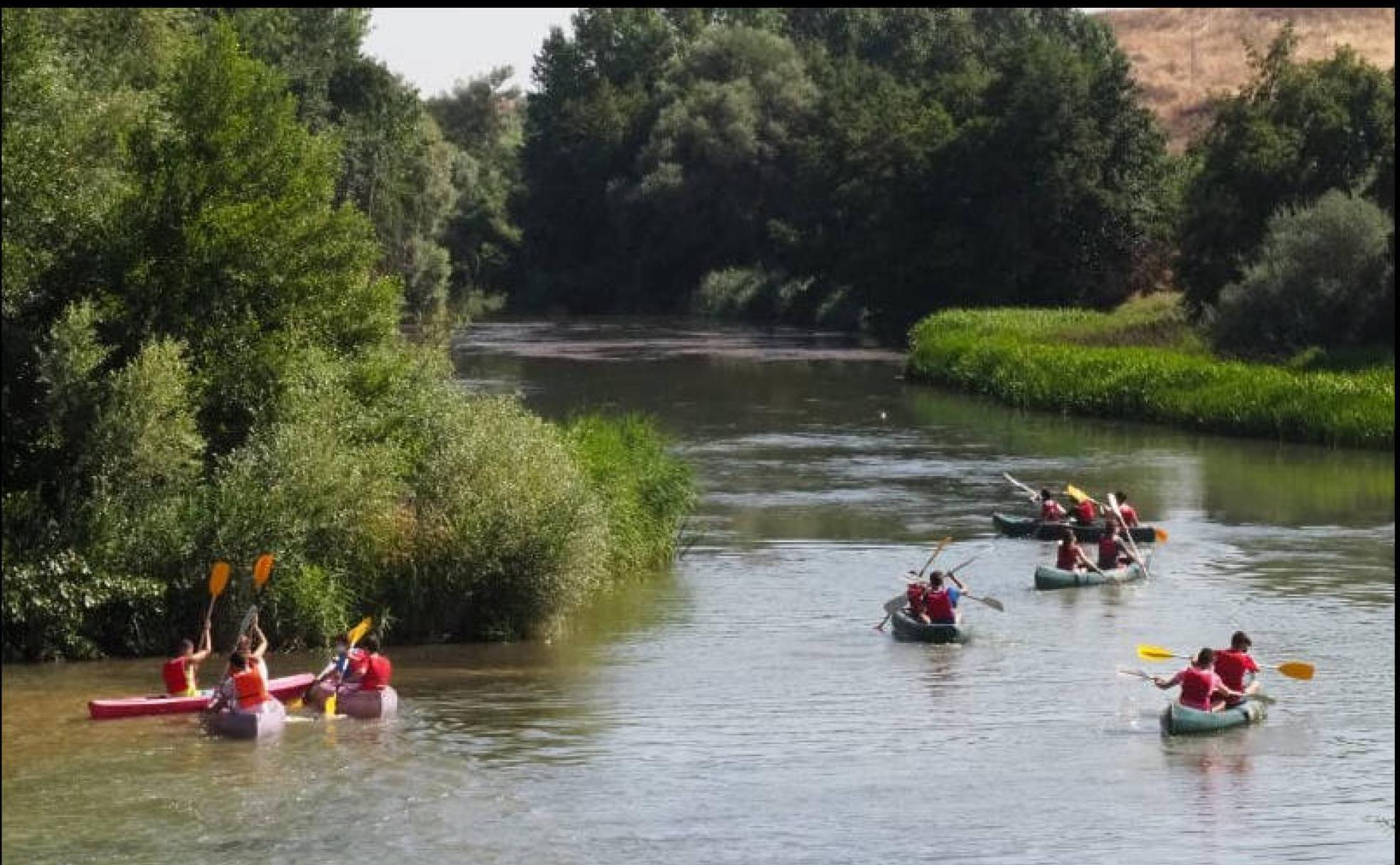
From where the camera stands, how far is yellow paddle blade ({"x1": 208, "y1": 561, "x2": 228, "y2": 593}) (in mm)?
23422

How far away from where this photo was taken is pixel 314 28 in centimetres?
7069

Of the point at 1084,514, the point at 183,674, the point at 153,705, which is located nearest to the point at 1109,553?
the point at 1084,514

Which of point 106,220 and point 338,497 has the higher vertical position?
point 106,220

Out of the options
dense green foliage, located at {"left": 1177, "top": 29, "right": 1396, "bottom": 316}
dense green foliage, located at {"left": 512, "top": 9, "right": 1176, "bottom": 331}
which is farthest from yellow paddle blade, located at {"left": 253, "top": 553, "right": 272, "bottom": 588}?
dense green foliage, located at {"left": 512, "top": 9, "right": 1176, "bottom": 331}

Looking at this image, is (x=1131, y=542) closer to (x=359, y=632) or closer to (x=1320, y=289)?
(x=359, y=632)

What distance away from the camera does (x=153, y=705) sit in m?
22.9

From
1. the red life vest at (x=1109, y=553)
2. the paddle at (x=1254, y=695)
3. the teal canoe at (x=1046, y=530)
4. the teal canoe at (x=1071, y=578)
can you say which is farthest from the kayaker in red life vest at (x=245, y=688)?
the teal canoe at (x=1046, y=530)

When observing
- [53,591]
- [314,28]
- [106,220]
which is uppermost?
[314,28]

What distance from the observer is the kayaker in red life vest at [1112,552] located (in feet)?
111

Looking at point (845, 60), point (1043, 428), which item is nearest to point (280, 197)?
point (1043, 428)

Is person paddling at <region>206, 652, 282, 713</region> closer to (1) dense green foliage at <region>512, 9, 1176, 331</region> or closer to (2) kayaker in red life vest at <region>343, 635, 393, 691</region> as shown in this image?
(2) kayaker in red life vest at <region>343, 635, 393, 691</region>

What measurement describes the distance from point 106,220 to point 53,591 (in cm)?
637

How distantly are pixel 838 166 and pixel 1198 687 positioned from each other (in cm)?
7153

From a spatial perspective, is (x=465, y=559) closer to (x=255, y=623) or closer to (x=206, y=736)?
(x=255, y=623)
